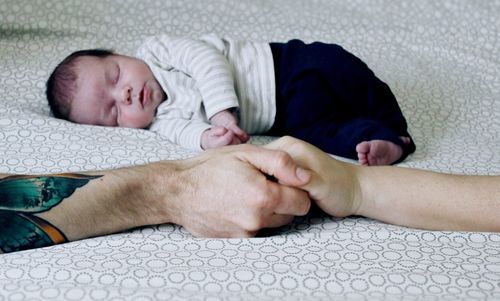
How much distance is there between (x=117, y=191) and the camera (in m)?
1.13

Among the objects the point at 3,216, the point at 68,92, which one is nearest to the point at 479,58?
the point at 68,92

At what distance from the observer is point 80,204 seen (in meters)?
1.11

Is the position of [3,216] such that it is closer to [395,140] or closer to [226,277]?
[226,277]

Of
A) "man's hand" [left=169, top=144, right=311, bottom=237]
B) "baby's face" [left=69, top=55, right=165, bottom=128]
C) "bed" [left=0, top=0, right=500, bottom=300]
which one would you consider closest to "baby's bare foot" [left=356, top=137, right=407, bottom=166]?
"bed" [left=0, top=0, right=500, bottom=300]

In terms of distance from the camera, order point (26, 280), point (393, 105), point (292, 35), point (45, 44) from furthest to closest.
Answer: point (292, 35) < point (45, 44) < point (393, 105) < point (26, 280)

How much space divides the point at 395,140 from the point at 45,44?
106 cm

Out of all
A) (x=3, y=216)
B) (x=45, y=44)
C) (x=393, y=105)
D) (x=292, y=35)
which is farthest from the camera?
(x=292, y=35)

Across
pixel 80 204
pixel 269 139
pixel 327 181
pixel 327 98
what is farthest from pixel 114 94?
pixel 327 181

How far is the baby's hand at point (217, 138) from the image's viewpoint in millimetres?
1489

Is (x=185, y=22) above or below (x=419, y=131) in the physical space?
above

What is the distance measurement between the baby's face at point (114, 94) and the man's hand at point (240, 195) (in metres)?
0.55

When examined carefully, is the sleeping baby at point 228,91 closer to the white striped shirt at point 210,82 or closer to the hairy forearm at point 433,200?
the white striped shirt at point 210,82

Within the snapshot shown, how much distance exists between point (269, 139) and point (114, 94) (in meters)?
0.39

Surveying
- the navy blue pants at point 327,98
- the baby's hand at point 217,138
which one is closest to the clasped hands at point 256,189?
the baby's hand at point 217,138
